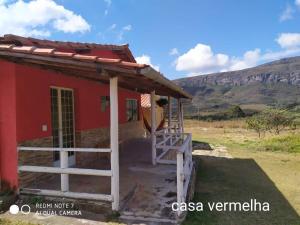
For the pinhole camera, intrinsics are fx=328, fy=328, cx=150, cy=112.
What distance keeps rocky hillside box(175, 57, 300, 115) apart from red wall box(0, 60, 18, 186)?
123m

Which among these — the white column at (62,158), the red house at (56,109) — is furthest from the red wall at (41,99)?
the white column at (62,158)

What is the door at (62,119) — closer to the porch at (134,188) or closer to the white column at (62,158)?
the white column at (62,158)

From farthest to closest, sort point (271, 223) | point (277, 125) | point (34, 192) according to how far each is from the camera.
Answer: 1. point (277, 125)
2. point (34, 192)
3. point (271, 223)

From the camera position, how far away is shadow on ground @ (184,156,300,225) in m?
6.50

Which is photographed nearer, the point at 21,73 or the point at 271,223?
the point at 271,223

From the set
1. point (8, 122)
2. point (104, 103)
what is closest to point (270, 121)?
point (104, 103)

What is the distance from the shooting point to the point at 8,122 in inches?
275

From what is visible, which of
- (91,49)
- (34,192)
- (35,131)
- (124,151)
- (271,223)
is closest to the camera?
(271,223)

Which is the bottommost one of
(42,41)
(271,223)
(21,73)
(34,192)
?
(271,223)

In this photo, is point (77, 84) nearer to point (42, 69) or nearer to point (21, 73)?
point (42, 69)

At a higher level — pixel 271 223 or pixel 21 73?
Answer: pixel 21 73

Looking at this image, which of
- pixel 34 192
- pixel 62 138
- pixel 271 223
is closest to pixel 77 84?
pixel 62 138

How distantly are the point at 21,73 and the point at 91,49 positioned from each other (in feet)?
13.5

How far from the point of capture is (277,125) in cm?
2595
